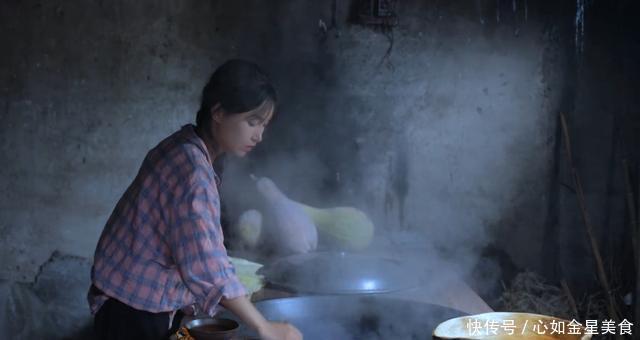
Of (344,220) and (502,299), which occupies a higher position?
(344,220)

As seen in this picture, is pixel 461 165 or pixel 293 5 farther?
pixel 461 165

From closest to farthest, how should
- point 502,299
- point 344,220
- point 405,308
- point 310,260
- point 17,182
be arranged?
point 405,308 < point 310,260 < point 344,220 < point 17,182 < point 502,299

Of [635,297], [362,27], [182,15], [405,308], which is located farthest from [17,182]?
[635,297]

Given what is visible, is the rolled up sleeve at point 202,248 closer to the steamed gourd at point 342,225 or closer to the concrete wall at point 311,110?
the steamed gourd at point 342,225

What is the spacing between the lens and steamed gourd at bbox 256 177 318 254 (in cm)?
340

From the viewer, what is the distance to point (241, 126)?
7.06 feet

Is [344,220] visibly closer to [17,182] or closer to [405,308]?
[405,308]

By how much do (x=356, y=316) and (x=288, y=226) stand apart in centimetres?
112

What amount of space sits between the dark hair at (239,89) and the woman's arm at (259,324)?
60 cm

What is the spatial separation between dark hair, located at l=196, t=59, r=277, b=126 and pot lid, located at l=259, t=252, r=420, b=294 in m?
0.79

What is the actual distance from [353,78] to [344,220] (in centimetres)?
90

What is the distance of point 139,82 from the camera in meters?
3.88

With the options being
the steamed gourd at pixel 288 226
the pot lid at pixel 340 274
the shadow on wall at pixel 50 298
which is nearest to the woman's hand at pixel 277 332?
the pot lid at pixel 340 274

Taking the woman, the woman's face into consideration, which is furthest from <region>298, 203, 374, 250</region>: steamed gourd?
the woman's face
